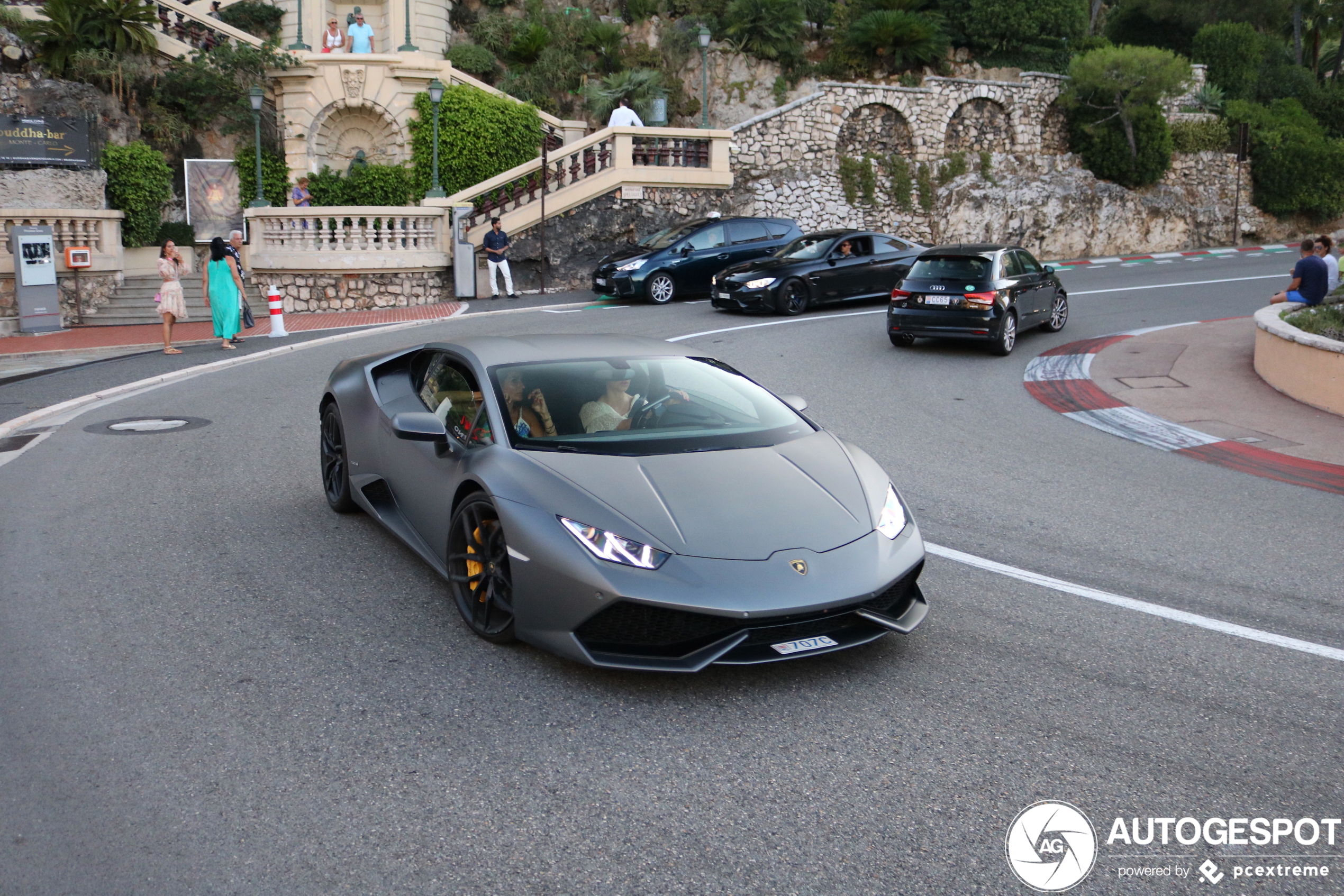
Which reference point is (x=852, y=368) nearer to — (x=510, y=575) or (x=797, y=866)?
(x=510, y=575)

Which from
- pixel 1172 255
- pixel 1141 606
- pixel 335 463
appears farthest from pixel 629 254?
pixel 1141 606

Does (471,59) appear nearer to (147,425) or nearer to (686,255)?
(686,255)

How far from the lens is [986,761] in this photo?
4.08 meters

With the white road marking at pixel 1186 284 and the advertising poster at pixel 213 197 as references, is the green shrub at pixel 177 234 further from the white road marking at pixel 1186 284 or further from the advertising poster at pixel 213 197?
the white road marking at pixel 1186 284

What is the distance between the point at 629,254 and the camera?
2317 cm

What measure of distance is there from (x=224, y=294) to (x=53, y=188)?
12914mm

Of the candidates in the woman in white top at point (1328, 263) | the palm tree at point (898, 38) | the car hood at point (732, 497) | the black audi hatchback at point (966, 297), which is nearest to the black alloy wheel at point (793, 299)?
the black audi hatchback at point (966, 297)

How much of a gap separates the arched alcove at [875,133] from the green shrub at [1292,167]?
11.5 metres

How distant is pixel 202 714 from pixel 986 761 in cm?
304

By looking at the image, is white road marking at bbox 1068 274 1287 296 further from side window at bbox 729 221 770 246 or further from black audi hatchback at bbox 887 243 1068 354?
black audi hatchback at bbox 887 243 1068 354

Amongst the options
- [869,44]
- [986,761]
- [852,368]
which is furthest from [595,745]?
[869,44]

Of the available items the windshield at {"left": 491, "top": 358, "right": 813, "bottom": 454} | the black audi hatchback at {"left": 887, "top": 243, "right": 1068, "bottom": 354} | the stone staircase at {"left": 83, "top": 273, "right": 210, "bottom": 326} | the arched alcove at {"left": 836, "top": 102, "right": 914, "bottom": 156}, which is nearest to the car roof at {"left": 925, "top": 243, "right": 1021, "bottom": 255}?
the black audi hatchback at {"left": 887, "top": 243, "right": 1068, "bottom": 354}

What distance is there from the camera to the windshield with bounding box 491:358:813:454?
17.9 ft

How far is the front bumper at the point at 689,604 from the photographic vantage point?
4426mm
